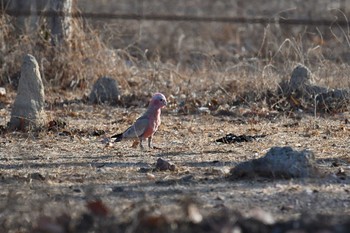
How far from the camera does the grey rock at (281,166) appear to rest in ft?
23.1

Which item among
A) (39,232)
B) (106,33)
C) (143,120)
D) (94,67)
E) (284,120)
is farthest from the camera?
(106,33)

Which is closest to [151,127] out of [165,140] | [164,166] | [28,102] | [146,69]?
[165,140]

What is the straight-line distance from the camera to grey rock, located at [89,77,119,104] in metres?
11.8

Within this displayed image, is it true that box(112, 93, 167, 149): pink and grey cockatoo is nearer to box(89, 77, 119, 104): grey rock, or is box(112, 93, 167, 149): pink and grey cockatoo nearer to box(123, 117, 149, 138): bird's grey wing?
box(123, 117, 149, 138): bird's grey wing

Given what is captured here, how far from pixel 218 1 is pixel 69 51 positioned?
12.9 metres

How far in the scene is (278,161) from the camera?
7.05 m

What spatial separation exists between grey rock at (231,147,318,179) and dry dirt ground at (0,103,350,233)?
72 millimetres

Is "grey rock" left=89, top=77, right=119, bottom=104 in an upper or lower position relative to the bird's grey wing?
lower

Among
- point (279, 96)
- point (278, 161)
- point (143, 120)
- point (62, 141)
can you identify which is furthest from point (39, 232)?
point (279, 96)

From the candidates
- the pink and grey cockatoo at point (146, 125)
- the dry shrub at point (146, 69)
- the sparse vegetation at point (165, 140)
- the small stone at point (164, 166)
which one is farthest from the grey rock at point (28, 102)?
the small stone at point (164, 166)

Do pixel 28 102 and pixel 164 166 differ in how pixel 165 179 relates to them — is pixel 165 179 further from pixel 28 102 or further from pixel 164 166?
pixel 28 102

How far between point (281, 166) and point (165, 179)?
2.79ft

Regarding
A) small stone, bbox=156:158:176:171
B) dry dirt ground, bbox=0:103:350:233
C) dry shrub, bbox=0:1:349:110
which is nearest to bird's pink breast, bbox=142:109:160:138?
Result: dry dirt ground, bbox=0:103:350:233

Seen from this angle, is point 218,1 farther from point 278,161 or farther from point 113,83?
point 278,161
